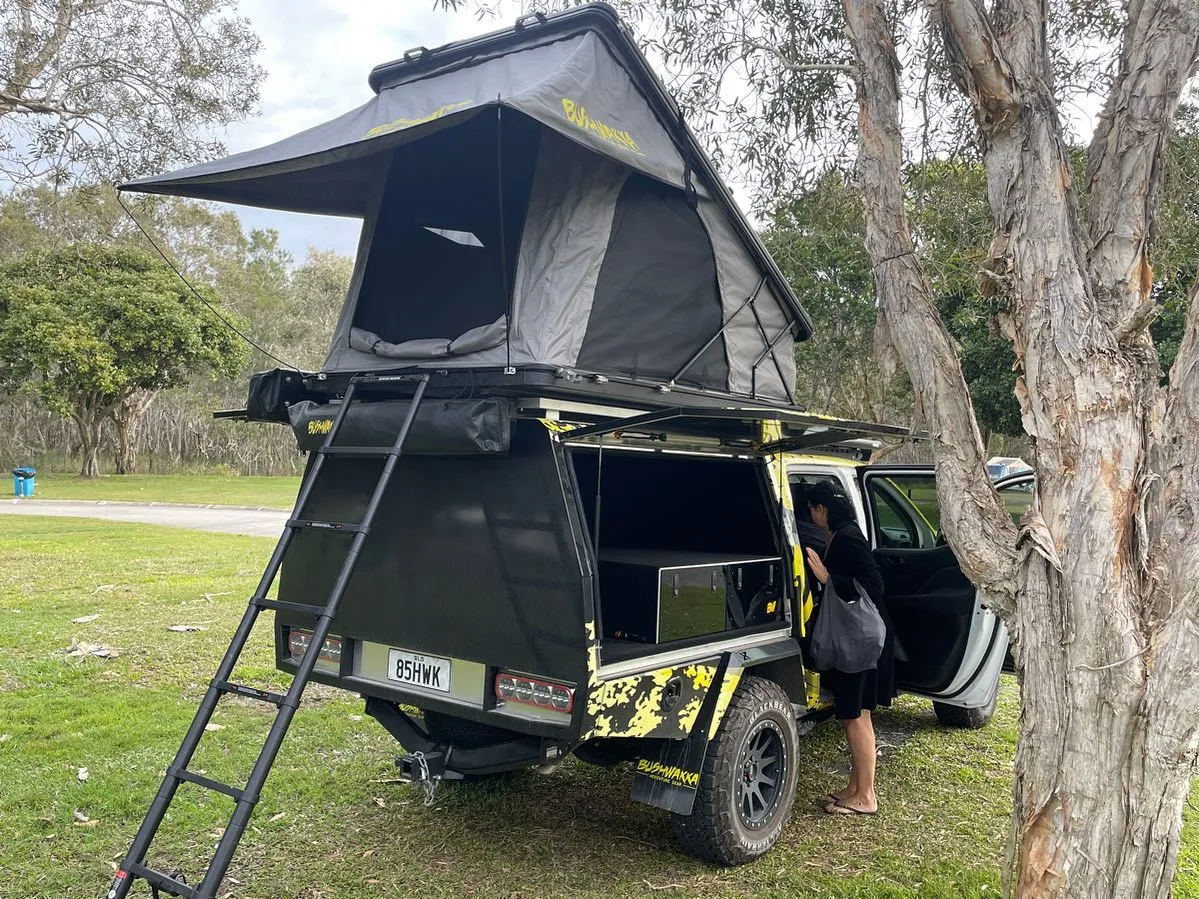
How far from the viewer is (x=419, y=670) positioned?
4020mm

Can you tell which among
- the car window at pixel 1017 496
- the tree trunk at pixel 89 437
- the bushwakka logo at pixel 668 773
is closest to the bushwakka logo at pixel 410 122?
the bushwakka logo at pixel 668 773

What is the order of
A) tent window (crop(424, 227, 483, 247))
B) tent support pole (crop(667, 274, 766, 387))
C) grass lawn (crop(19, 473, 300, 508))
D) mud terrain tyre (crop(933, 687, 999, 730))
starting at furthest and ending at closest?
grass lawn (crop(19, 473, 300, 508)) < mud terrain tyre (crop(933, 687, 999, 730)) < tent support pole (crop(667, 274, 766, 387)) < tent window (crop(424, 227, 483, 247))

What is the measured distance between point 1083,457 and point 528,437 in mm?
2053

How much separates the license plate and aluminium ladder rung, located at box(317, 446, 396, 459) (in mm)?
908

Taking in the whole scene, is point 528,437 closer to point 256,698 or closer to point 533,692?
point 533,692

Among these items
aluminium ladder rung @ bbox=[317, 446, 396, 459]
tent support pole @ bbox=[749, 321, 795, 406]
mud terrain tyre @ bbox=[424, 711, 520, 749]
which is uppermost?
tent support pole @ bbox=[749, 321, 795, 406]

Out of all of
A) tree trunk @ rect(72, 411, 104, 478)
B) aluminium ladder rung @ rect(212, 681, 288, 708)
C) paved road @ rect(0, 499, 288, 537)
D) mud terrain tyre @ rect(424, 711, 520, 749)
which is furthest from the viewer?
tree trunk @ rect(72, 411, 104, 478)

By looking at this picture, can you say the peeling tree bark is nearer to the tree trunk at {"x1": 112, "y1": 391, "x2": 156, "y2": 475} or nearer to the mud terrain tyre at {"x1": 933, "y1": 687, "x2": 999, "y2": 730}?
the mud terrain tyre at {"x1": 933, "y1": 687, "x2": 999, "y2": 730}

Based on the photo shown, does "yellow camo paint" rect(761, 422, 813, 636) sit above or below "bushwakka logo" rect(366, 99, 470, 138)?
below

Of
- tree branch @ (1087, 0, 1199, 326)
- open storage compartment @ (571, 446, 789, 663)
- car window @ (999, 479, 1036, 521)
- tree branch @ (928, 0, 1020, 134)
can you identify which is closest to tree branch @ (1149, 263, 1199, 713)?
tree branch @ (1087, 0, 1199, 326)

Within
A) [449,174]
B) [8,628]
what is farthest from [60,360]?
[449,174]

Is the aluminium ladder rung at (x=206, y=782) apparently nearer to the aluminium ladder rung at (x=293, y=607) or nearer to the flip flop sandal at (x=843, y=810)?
the aluminium ladder rung at (x=293, y=607)

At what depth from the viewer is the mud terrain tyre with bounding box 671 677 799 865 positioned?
4.03m

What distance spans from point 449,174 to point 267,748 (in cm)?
278
